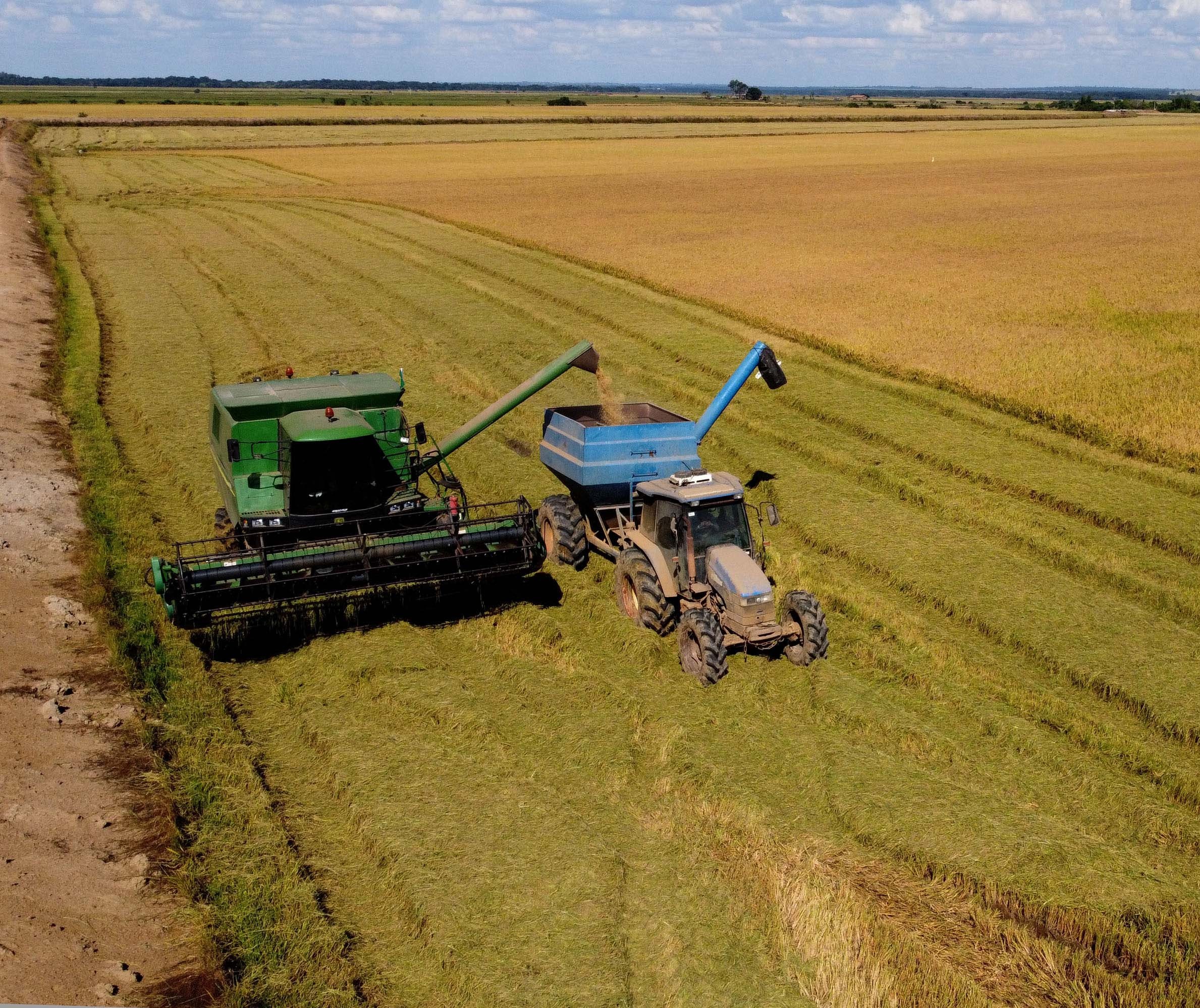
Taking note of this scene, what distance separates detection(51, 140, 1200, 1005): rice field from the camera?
27.0 feet

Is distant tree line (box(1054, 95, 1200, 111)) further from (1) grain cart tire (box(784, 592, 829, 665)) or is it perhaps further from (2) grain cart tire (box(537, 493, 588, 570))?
(1) grain cart tire (box(784, 592, 829, 665))

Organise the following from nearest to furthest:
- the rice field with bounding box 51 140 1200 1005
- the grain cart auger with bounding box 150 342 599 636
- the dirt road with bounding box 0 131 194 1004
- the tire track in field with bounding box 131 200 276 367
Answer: the dirt road with bounding box 0 131 194 1004, the rice field with bounding box 51 140 1200 1005, the grain cart auger with bounding box 150 342 599 636, the tire track in field with bounding box 131 200 276 367

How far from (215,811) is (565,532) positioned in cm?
642

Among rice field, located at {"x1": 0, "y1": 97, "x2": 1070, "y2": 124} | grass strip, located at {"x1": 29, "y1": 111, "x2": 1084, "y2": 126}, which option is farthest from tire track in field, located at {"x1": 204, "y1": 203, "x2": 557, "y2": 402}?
rice field, located at {"x1": 0, "y1": 97, "x2": 1070, "y2": 124}

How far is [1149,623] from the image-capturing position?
45.0 feet

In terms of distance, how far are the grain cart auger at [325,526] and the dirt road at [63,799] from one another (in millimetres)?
1417

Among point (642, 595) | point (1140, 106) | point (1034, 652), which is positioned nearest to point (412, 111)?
point (1140, 106)

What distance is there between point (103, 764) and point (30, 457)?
33.9 ft

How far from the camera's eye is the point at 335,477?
13.4 metres

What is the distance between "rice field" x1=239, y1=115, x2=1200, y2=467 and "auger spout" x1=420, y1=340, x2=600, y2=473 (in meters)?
10.1

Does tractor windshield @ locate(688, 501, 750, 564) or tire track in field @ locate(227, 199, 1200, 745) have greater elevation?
tractor windshield @ locate(688, 501, 750, 564)

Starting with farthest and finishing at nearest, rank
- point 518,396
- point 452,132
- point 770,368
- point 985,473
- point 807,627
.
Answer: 1. point 452,132
2. point 985,473
3. point 770,368
4. point 518,396
5. point 807,627

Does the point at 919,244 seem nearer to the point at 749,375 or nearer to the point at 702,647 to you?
the point at 749,375

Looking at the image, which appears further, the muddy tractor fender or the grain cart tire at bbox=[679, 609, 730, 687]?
the muddy tractor fender
